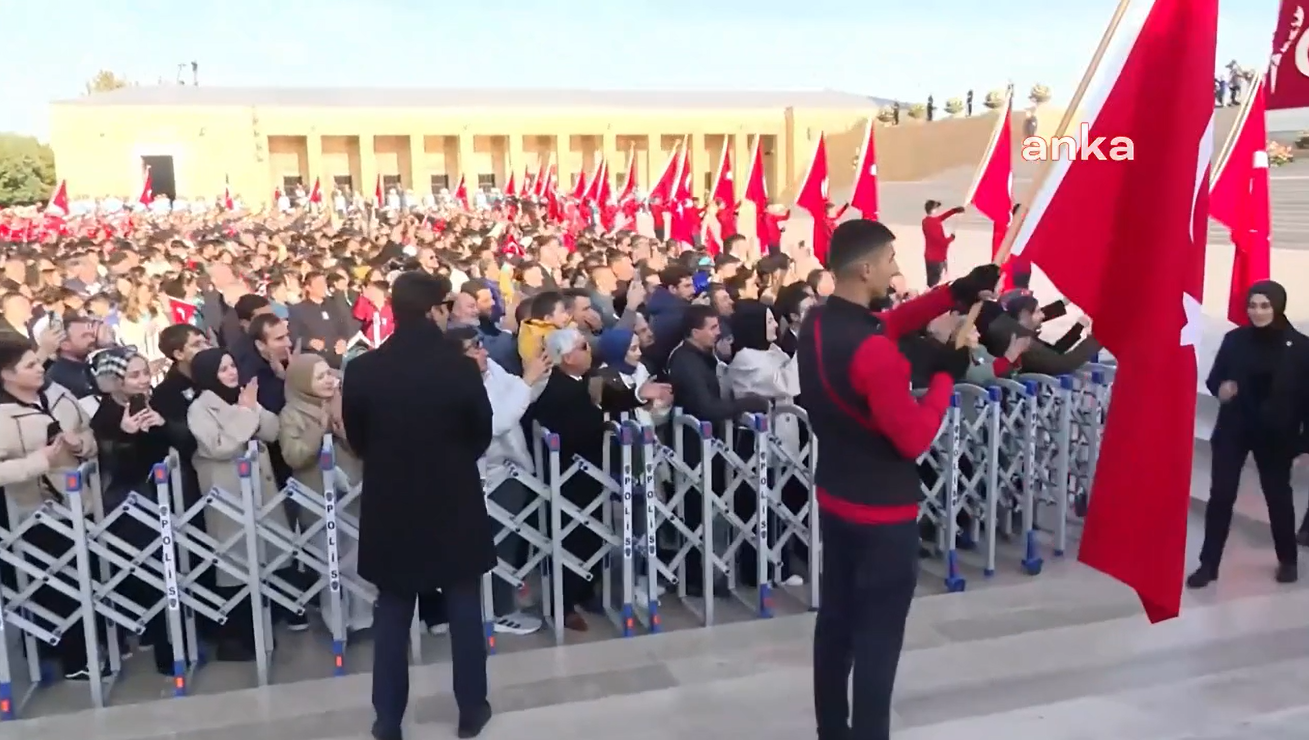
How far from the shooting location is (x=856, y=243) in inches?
137

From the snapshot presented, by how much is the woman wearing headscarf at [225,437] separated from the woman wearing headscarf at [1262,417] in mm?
4888

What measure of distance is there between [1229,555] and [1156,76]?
12.2 ft

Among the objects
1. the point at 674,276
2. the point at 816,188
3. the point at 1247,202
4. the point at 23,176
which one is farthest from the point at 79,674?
the point at 23,176

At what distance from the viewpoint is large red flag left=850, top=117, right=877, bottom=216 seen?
1210 centimetres

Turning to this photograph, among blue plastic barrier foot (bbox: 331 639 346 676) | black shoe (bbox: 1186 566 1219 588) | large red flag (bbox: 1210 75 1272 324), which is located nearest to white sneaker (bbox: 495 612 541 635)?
blue plastic barrier foot (bbox: 331 639 346 676)

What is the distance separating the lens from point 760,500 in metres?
5.55

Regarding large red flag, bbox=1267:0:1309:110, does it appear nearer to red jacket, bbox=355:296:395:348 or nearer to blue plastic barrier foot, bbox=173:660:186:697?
blue plastic barrier foot, bbox=173:660:186:697

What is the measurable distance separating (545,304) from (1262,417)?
4041mm

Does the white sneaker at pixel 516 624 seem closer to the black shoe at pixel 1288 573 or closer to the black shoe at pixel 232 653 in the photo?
the black shoe at pixel 232 653

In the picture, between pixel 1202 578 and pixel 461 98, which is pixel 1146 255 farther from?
pixel 461 98

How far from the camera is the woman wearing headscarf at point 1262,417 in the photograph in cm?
562

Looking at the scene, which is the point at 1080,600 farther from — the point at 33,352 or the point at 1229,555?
the point at 33,352

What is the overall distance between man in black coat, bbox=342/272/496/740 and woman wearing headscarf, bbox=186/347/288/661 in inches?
42.2

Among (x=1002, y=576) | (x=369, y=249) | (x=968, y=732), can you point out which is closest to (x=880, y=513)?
(x=968, y=732)
